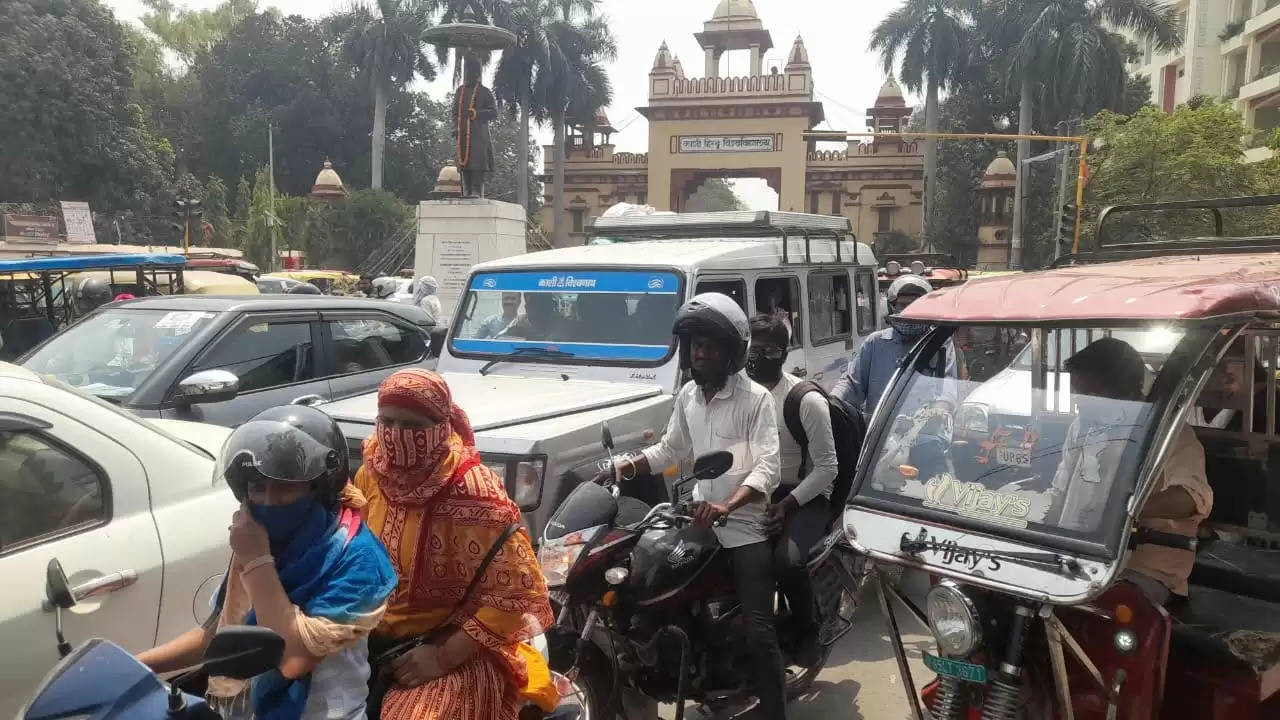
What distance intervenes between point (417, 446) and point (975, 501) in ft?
5.25

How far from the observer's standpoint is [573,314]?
18.5 ft

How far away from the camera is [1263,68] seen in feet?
121

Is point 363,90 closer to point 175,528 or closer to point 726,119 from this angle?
point 726,119

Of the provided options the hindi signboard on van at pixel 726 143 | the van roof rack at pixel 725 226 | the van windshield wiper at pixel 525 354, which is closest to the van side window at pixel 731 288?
the van roof rack at pixel 725 226

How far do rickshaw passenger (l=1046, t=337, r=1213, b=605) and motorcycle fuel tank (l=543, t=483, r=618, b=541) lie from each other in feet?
4.57

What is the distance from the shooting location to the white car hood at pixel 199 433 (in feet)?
11.0

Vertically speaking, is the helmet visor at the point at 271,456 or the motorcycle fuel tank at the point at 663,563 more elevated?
the helmet visor at the point at 271,456

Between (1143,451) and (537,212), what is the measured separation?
176 feet

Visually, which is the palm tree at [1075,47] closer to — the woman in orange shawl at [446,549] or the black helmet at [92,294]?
the black helmet at [92,294]

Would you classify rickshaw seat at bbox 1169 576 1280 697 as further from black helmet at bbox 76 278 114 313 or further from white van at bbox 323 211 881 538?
black helmet at bbox 76 278 114 313

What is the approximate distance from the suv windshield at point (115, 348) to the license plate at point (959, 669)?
456 centimetres

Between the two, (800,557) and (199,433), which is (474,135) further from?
(800,557)

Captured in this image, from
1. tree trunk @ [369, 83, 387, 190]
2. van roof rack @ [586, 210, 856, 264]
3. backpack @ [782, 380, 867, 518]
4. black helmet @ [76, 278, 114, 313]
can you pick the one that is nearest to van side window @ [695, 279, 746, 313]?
van roof rack @ [586, 210, 856, 264]

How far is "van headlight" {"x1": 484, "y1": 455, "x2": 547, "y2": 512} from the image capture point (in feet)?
12.9
